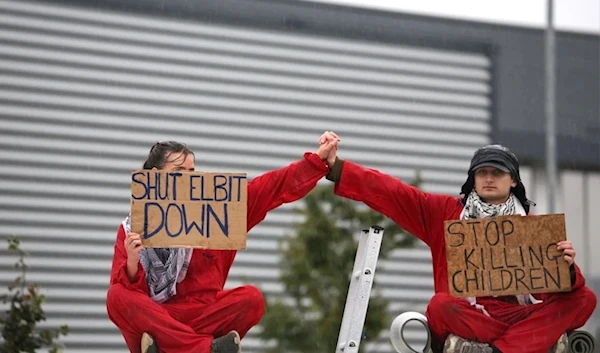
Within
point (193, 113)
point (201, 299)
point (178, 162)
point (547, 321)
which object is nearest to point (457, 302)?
point (547, 321)

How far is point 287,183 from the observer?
233 inches

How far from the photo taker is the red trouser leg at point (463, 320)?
5.60 meters

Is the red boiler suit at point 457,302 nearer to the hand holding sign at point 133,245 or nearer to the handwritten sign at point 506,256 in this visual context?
the handwritten sign at point 506,256

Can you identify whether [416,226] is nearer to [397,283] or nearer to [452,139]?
[397,283]

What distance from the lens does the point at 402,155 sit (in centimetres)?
2477

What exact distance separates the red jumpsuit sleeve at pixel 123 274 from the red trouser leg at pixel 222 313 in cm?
19

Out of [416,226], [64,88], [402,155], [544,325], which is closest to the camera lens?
[544,325]

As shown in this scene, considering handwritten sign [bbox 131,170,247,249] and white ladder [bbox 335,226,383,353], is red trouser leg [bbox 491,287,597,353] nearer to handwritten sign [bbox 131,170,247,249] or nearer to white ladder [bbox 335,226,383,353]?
white ladder [bbox 335,226,383,353]

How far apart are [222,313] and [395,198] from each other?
→ 1.12 meters

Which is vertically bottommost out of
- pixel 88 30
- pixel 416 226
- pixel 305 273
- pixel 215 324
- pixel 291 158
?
pixel 215 324

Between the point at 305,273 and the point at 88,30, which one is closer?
the point at 305,273

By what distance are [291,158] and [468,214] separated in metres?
17.5

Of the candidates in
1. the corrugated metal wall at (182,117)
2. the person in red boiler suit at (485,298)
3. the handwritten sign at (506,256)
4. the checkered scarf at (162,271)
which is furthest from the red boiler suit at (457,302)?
the corrugated metal wall at (182,117)

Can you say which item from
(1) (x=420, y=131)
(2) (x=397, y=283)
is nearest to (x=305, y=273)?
(2) (x=397, y=283)
